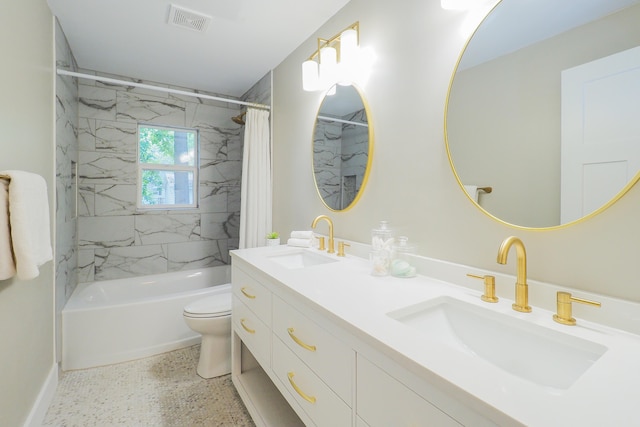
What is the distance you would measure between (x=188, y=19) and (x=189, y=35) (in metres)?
0.23

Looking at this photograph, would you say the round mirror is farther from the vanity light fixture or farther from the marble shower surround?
the marble shower surround

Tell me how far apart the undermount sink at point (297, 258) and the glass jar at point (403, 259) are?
512mm

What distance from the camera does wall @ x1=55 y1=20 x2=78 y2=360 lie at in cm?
207

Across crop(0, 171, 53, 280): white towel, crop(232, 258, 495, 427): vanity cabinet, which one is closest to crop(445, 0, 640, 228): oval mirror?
crop(232, 258, 495, 427): vanity cabinet

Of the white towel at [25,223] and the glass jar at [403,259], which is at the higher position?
the white towel at [25,223]

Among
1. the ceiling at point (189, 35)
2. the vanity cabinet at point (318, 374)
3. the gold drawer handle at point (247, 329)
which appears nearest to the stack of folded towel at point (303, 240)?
the vanity cabinet at point (318, 374)

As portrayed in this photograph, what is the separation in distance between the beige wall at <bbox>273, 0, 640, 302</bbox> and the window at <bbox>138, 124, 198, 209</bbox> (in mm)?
2168

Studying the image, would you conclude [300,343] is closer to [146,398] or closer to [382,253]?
[382,253]

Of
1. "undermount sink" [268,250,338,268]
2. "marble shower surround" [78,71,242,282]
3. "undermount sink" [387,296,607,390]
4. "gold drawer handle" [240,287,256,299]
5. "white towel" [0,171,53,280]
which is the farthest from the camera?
"marble shower surround" [78,71,242,282]

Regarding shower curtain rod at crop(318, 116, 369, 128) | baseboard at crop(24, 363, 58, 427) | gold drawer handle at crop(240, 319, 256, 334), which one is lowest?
baseboard at crop(24, 363, 58, 427)

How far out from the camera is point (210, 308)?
2.04 metres

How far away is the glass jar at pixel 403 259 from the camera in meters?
1.26

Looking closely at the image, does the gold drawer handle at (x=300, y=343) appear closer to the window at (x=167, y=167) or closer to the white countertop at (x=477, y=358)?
the white countertop at (x=477, y=358)

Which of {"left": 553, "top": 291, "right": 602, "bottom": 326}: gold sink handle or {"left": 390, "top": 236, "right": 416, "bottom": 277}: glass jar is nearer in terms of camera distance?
{"left": 553, "top": 291, "right": 602, "bottom": 326}: gold sink handle
